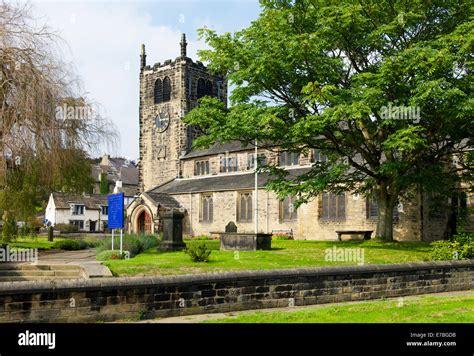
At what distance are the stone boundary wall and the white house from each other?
2509 inches

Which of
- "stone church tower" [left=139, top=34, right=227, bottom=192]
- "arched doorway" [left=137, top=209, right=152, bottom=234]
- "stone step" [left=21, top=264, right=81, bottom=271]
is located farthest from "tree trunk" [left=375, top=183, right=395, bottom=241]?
"stone church tower" [left=139, top=34, right=227, bottom=192]

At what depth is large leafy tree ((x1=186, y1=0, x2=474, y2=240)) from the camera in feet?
63.4

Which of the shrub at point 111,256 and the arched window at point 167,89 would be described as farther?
the arched window at point 167,89

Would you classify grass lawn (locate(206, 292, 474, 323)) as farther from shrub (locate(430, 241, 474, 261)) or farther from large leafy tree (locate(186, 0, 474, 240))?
large leafy tree (locate(186, 0, 474, 240))

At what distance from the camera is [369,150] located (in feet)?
79.2

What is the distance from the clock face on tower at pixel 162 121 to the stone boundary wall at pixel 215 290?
43503mm

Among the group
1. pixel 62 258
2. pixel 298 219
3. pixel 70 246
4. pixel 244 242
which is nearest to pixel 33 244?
pixel 70 246

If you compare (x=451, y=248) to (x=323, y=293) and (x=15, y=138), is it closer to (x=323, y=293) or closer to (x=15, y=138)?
(x=323, y=293)

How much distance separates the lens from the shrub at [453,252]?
19.2 meters

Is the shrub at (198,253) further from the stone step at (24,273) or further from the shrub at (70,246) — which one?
the shrub at (70,246)

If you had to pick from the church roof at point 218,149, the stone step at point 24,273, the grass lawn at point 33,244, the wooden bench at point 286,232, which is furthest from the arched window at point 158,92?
the stone step at point 24,273

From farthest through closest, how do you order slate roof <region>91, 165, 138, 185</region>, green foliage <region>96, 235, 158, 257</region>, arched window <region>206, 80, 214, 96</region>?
slate roof <region>91, 165, 138, 185</region> → arched window <region>206, 80, 214, 96</region> → green foliage <region>96, 235, 158, 257</region>
